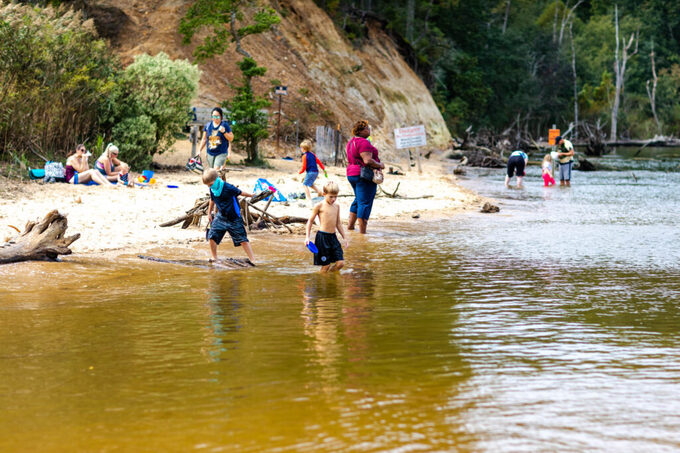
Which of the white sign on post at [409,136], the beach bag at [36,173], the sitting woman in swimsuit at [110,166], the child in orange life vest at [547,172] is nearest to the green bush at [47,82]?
the beach bag at [36,173]

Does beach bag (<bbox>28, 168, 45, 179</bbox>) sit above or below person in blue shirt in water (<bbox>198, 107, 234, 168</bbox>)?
below

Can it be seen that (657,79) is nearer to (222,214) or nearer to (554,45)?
(554,45)

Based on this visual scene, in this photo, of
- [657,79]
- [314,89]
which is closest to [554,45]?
[657,79]

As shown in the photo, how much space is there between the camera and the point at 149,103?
2014cm

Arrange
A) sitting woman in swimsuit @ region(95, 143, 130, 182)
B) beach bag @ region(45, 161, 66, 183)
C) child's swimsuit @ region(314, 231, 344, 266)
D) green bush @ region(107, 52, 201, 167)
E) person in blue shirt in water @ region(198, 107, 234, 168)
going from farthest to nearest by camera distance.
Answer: green bush @ region(107, 52, 201, 167)
sitting woman in swimsuit @ region(95, 143, 130, 182)
beach bag @ region(45, 161, 66, 183)
person in blue shirt in water @ region(198, 107, 234, 168)
child's swimsuit @ region(314, 231, 344, 266)

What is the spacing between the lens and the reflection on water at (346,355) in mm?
4004

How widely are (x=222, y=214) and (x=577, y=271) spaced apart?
4.33 metres

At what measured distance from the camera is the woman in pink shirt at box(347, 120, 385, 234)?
38.5 ft

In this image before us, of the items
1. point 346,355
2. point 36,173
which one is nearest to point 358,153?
point 346,355

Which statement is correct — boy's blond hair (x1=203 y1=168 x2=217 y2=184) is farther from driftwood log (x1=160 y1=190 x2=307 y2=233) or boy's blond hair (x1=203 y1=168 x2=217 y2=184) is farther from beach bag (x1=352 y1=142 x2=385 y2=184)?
beach bag (x1=352 y1=142 x2=385 y2=184)

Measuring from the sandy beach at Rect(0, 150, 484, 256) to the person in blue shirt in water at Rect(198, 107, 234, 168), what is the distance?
92 centimetres

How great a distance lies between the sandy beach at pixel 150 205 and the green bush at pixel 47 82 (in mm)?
2391

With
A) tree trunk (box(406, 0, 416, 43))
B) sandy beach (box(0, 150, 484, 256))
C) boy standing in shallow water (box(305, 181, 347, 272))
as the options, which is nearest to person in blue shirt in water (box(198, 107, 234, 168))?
sandy beach (box(0, 150, 484, 256))

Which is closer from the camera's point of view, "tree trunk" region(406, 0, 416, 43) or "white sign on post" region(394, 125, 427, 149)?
"white sign on post" region(394, 125, 427, 149)
